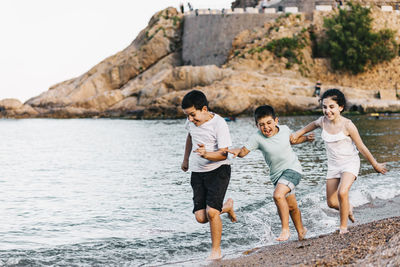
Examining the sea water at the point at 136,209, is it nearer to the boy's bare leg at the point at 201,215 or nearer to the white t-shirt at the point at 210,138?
the boy's bare leg at the point at 201,215

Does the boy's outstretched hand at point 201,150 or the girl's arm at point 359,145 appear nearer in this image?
the boy's outstretched hand at point 201,150

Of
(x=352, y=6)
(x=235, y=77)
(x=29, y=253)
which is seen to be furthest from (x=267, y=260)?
(x=352, y=6)

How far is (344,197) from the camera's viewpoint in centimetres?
572

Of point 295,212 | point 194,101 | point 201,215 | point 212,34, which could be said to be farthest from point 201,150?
point 212,34

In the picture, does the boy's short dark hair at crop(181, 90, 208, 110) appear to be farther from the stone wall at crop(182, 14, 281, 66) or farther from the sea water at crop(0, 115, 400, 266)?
the stone wall at crop(182, 14, 281, 66)

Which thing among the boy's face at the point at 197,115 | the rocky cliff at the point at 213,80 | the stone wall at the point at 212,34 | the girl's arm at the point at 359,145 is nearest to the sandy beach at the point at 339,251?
the girl's arm at the point at 359,145

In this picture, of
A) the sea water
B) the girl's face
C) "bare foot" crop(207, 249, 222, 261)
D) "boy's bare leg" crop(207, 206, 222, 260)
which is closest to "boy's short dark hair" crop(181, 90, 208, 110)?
"boy's bare leg" crop(207, 206, 222, 260)

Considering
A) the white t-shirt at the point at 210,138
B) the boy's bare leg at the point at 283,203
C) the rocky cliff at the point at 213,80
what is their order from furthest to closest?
the rocky cliff at the point at 213,80 < the boy's bare leg at the point at 283,203 < the white t-shirt at the point at 210,138

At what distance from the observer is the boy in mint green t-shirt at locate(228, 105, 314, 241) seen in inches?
224

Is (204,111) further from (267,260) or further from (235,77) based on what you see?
(235,77)

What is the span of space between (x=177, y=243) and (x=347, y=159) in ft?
7.67

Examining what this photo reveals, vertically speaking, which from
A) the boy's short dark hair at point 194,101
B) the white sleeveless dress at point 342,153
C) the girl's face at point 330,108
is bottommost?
the white sleeveless dress at point 342,153

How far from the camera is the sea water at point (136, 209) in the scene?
637cm

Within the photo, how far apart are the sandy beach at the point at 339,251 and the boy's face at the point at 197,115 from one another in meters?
1.48
